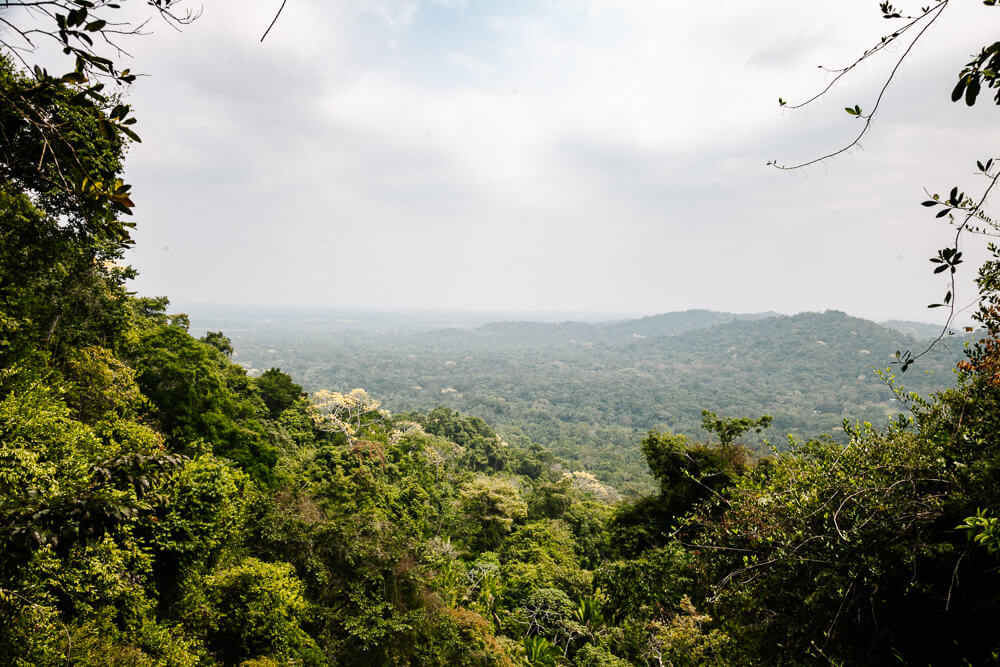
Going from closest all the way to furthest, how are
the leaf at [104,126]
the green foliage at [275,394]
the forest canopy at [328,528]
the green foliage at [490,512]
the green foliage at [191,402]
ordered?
the leaf at [104,126] < the forest canopy at [328,528] < the green foliage at [191,402] < the green foliage at [490,512] < the green foliage at [275,394]

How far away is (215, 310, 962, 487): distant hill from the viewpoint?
77625 mm

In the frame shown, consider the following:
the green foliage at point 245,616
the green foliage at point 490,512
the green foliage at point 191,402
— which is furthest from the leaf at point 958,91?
the green foliage at point 490,512

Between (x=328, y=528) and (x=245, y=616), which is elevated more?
(x=328, y=528)

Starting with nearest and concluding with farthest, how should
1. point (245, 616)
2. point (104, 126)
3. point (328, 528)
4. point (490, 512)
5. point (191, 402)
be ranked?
point (104, 126) → point (245, 616) → point (328, 528) → point (191, 402) → point (490, 512)

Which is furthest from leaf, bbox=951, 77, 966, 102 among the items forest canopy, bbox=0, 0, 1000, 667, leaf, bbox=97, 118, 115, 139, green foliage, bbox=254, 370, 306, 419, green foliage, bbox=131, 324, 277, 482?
green foliage, bbox=254, 370, 306, 419

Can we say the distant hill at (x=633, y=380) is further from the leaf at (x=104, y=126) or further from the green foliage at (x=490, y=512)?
the leaf at (x=104, y=126)

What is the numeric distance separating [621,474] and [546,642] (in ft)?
139

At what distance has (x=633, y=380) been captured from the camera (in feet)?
406

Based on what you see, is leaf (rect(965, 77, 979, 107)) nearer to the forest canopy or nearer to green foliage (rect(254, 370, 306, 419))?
the forest canopy

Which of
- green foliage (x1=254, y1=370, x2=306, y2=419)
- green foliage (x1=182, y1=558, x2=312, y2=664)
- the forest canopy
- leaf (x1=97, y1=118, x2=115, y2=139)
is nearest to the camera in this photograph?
leaf (x1=97, y1=118, x2=115, y2=139)

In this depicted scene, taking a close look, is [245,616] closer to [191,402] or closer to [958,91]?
[191,402]

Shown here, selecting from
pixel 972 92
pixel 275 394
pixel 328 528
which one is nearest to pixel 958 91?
pixel 972 92

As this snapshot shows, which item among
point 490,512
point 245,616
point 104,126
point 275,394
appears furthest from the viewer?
point 275,394

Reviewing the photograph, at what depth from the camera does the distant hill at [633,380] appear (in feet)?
255
